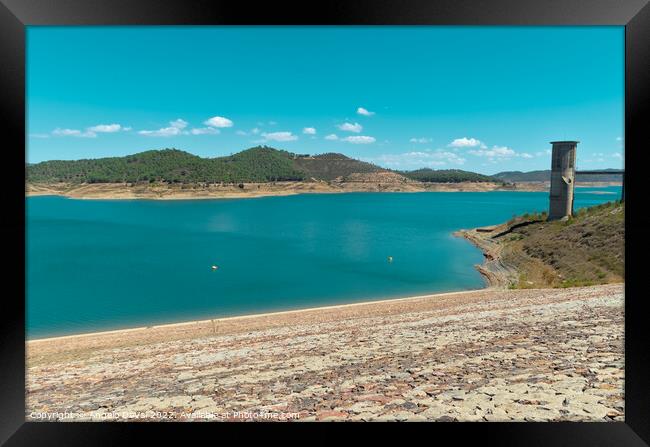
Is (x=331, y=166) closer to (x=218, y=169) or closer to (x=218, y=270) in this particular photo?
(x=218, y=169)

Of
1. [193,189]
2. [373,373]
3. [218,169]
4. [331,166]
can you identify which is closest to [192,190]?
[193,189]

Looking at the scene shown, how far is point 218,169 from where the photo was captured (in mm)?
80688

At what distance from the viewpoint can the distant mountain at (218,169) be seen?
242ft

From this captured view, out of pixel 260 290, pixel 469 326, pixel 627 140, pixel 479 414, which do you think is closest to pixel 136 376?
pixel 479 414

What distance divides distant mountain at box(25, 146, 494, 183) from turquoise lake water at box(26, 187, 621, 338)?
3945 centimetres

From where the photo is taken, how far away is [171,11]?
7.42ft

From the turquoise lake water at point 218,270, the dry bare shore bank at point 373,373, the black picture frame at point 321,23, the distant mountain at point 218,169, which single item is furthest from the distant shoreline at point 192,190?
the black picture frame at point 321,23

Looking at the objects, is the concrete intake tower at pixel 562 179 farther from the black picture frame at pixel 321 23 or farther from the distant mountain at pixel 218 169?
the distant mountain at pixel 218 169

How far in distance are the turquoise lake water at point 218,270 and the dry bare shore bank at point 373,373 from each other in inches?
55.5

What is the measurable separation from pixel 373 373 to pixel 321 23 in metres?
2.76

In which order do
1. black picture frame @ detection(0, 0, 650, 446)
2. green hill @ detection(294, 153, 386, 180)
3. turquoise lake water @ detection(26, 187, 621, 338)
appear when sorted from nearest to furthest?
black picture frame @ detection(0, 0, 650, 446)
turquoise lake water @ detection(26, 187, 621, 338)
green hill @ detection(294, 153, 386, 180)

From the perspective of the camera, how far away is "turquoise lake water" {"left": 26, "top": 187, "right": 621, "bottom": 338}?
12281 millimetres

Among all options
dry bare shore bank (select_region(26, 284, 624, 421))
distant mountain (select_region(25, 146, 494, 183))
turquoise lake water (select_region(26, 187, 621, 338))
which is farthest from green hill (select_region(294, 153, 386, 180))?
dry bare shore bank (select_region(26, 284, 624, 421))

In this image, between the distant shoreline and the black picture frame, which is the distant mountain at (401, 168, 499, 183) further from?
the black picture frame
